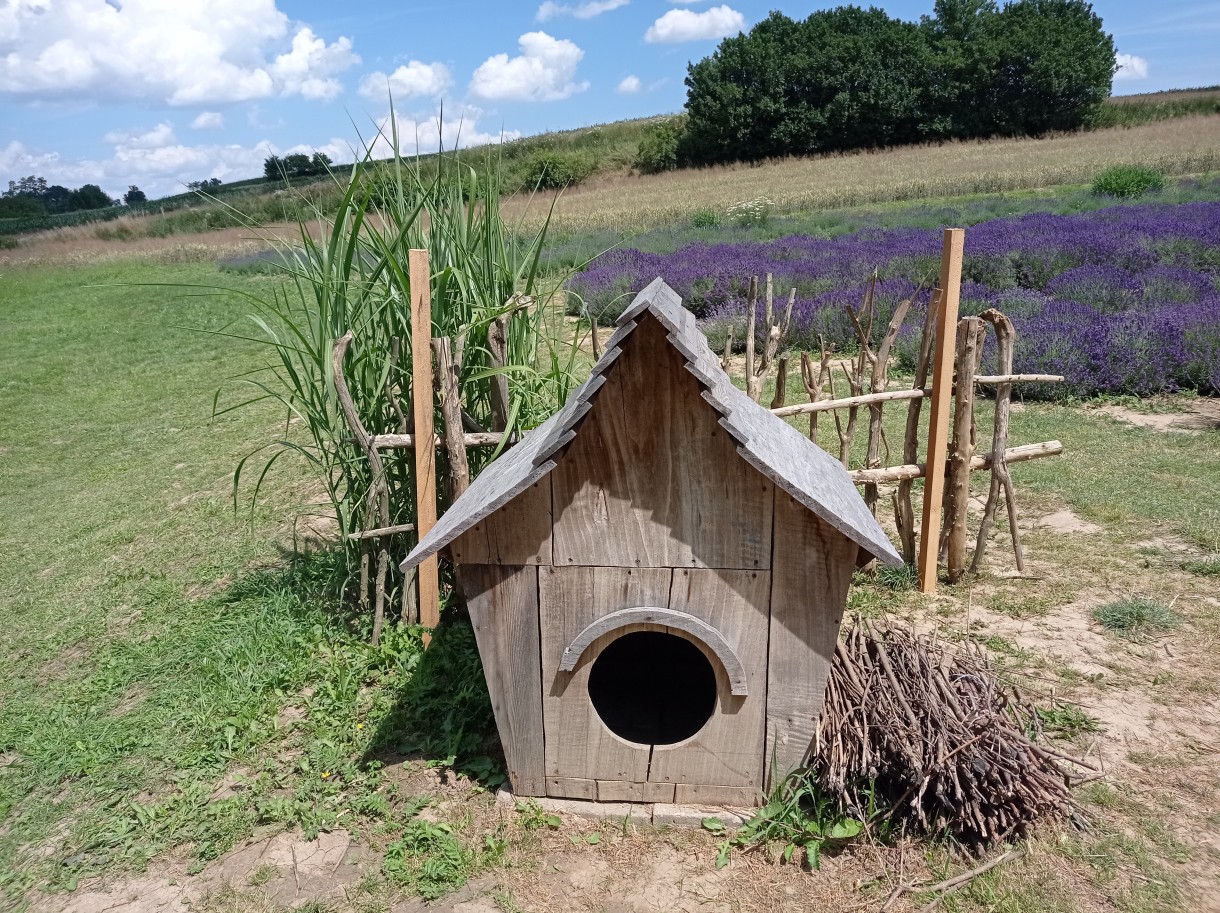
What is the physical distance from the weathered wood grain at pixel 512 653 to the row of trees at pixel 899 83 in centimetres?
5030

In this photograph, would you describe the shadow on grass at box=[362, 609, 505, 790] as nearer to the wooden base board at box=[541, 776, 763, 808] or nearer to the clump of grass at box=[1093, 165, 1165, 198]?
the wooden base board at box=[541, 776, 763, 808]

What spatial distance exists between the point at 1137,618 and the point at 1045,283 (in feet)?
28.3

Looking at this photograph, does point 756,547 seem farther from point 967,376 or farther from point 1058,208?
point 1058,208

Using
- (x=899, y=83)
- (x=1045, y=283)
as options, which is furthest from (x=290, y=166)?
(x=899, y=83)

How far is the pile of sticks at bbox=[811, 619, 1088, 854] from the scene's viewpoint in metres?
3.04

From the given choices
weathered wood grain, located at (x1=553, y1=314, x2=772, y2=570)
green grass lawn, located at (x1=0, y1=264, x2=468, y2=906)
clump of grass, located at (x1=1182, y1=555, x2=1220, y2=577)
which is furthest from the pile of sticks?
clump of grass, located at (x1=1182, y1=555, x2=1220, y2=577)

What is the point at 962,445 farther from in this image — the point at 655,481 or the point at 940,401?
the point at 655,481

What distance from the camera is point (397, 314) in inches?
175

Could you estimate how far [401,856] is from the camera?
3221 millimetres

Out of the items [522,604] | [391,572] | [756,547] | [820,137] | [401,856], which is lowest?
[401,856]

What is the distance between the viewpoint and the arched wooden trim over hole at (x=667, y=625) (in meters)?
3.06

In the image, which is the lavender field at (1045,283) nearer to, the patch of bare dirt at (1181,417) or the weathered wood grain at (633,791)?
the patch of bare dirt at (1181,417)

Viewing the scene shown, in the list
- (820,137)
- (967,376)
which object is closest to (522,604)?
(967,376)

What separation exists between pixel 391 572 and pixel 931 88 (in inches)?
2089
